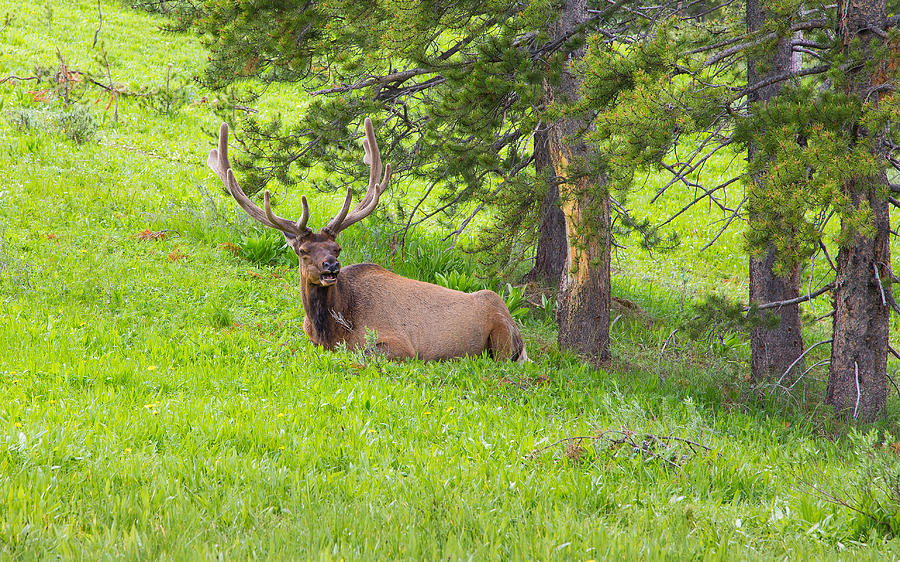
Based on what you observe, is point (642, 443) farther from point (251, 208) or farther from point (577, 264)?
point (251, 208)

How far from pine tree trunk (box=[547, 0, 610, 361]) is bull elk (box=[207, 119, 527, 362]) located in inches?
→ 27.8

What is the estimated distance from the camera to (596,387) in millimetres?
7598

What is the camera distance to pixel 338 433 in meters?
5.42

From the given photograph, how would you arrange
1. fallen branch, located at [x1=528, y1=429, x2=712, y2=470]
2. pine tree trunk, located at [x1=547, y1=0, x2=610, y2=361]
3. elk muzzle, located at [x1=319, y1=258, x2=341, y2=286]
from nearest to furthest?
fallen branch, located at [x1=528, y1=429, x2=712, y2=470] → elk muzzle, located at [x1=319, y1=258, x2=341, y2=286] → pine tree trunk, located at [x1=547, y1=0, x2=610, y2=361]

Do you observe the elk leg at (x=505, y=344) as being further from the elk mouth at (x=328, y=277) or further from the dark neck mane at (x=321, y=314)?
the elk mouth at (x=328, y=277)

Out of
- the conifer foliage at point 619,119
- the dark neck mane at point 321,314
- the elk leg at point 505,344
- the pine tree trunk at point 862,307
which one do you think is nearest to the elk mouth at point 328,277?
the dark neck mane at point 321,314

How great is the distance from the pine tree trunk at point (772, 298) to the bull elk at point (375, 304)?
108 inches

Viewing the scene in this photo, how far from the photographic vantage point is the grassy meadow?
12.5 feet

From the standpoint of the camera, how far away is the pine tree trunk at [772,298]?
8.41 meters

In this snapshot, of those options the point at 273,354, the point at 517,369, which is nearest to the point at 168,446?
the point at 273,354

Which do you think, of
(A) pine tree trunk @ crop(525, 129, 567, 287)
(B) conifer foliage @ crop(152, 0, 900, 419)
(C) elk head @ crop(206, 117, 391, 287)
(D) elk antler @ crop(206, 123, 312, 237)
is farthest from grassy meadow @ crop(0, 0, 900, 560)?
Result: (D) elk antler @ crop(206, 123, 312, 237)

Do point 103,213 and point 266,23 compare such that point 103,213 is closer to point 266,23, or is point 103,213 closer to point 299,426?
point 266,23

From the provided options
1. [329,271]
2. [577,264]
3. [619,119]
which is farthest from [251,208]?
[619,119]

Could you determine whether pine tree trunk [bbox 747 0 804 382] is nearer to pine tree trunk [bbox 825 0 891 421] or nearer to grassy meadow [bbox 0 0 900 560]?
grassy meadow [bbox 0 0 900 560]
